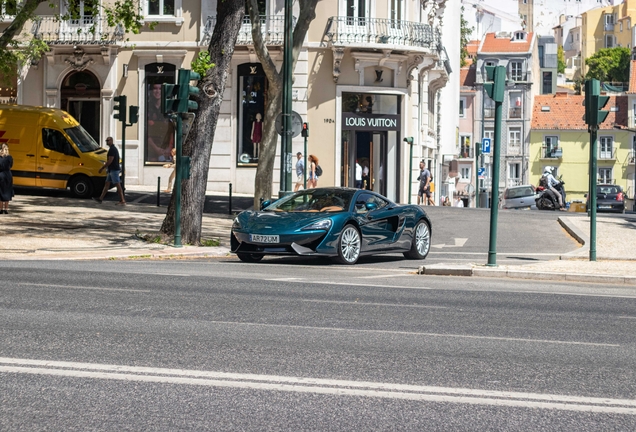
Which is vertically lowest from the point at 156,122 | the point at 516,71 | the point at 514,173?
the point at 514,173

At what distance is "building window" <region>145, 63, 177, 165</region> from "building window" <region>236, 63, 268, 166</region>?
2.63m

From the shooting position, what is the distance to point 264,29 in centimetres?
4181

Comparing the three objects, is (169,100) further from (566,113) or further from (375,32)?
(566,113)

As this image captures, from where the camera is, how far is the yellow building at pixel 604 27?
13975 cm

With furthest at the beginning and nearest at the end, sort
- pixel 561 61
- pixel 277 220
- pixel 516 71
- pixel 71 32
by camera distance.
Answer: pixel 561 61 → pixel 516 71 → pixel 71 32 → pixel 277 220

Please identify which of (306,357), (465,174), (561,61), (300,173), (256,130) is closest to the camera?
(306,357)

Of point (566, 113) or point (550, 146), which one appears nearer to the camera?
point (550, 146)

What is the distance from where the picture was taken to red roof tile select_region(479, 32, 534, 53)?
95125 millimetres

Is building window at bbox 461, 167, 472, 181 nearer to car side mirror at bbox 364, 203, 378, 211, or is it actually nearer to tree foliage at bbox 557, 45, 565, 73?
tree foliage at bbox 557, 45, 565, 73

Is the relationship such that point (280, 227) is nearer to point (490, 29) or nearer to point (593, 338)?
point (593, 338)

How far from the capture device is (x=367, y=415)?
618cm

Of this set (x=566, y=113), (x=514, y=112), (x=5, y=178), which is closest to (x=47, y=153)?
(x=5, y=178)

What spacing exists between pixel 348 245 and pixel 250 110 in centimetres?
2457

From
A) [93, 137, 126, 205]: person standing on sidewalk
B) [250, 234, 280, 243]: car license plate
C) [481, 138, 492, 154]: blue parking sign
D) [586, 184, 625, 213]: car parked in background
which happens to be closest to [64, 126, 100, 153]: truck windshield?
[93, 137, 126, 205]: person standing on sidewalk
